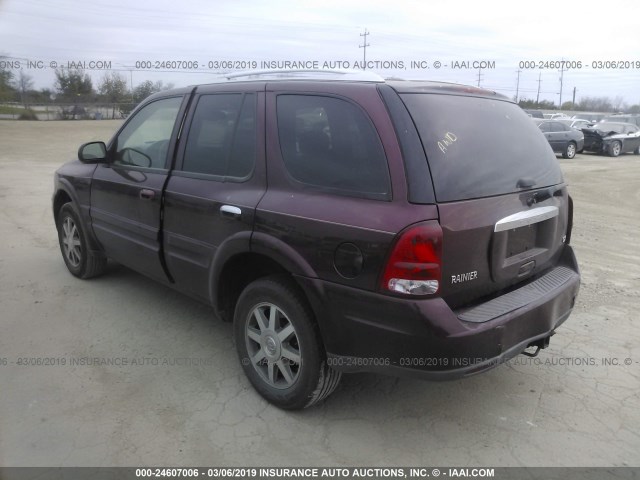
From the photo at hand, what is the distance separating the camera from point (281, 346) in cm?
304

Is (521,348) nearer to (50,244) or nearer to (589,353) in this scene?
(589,353)

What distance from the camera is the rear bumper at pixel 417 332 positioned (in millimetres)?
2457

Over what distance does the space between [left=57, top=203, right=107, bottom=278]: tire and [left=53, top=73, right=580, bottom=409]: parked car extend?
5.32ft

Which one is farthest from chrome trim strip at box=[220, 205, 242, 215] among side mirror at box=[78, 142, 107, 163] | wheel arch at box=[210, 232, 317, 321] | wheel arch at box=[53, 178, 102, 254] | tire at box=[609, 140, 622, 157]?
tire at box=[609, 140, 622, 157]

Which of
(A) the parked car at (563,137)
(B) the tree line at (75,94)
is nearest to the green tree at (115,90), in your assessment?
(B) the tree line at (75,94)

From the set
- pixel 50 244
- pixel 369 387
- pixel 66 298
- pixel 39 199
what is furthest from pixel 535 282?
pixel 39 199

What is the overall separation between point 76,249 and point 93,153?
3.75ft

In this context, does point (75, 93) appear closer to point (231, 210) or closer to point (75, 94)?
point (75, 94)

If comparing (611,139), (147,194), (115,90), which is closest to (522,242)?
(147,194)

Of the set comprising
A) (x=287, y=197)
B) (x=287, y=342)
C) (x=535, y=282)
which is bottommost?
(x=287, y=342)

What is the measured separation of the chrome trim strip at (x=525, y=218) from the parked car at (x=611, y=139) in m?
22.1

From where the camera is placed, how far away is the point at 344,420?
3.04 metres

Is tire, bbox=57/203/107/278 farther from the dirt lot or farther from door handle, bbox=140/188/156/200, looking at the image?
door handle, bbox=140/188/156/200

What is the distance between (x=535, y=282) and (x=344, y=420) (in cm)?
138
